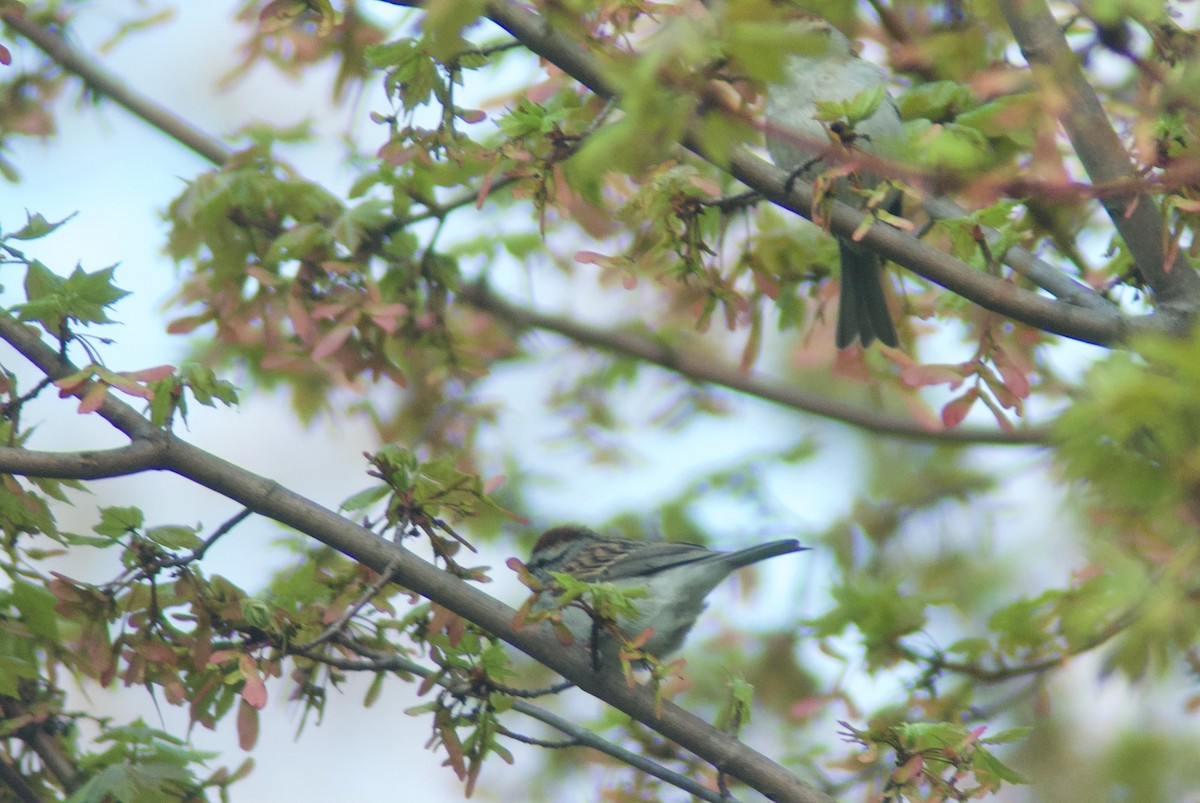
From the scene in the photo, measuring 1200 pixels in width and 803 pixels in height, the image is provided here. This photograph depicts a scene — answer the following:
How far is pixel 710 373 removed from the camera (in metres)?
3.98

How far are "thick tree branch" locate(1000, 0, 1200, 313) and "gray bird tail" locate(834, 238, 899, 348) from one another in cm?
107

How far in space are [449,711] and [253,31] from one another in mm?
2299

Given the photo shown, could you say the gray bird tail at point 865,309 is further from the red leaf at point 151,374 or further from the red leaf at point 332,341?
the red leaf at point 151,374

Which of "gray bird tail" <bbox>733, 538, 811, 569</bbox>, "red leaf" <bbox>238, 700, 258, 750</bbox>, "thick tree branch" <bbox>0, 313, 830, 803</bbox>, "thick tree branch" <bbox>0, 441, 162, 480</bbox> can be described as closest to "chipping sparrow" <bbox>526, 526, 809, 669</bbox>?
"gray bird tail" <bbox>733, 538, 811, 569</bbox>

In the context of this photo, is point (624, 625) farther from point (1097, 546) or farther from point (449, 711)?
point (1097, 546)

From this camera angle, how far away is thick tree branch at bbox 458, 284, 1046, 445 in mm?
3893

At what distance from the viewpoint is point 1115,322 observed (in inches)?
90.1

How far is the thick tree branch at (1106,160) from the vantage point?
213 cm

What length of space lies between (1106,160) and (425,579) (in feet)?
4.97

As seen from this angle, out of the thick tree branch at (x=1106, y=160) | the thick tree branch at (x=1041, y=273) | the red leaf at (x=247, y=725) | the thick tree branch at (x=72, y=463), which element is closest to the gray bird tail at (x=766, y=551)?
the thick tree branch at (x=1041, y=273)

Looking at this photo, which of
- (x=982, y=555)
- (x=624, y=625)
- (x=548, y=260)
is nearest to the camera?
(x=624, y=625)

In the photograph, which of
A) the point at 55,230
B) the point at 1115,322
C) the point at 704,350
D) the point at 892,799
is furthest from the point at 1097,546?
the point at 704,350

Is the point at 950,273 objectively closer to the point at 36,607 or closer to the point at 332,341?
the point at 332,341

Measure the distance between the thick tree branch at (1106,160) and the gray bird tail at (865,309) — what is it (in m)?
1.07
